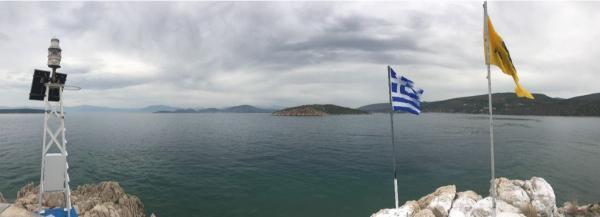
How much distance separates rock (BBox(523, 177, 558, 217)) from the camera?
17.7m

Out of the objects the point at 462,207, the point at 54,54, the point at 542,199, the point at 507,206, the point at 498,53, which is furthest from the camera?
the point at 542,199

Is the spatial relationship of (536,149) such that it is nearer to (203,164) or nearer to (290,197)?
(290,197)

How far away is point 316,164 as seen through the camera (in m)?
46.2

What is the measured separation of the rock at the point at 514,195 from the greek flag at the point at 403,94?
26.7ft

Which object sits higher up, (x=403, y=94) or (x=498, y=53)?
(x=498, y=53)

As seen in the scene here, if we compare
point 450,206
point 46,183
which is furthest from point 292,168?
point 46,183

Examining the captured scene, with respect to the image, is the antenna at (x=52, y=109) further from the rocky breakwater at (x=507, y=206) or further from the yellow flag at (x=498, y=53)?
the yellow flag at (x=498, y=53)

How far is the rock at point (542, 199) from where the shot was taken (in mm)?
17656

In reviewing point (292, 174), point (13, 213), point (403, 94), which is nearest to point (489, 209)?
point (403, 94)

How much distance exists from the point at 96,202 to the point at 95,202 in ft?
0.24

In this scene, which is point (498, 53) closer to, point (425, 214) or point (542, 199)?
point (425, 214)

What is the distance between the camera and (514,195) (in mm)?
17938

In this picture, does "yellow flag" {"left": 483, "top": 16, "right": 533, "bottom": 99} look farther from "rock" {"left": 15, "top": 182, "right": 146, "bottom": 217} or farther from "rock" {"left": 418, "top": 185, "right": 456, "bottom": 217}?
"rock" {"left": 15, "top": 182, "right": 146, "bottom": 217}

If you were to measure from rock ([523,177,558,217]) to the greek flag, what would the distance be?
30.9 feet
